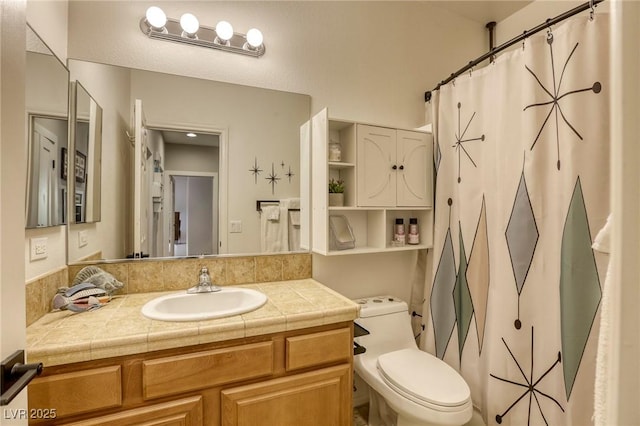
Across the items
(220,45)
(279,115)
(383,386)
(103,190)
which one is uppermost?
(220,45)

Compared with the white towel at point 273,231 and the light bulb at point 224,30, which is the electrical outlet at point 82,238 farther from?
the light bulb at point 224,30

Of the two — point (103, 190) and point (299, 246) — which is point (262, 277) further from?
point (103, 190)

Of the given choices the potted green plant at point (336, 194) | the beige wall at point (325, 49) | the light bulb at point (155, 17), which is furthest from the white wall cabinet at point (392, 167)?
the light bulb at point (155, 17)

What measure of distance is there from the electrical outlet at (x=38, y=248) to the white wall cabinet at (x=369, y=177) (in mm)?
1188

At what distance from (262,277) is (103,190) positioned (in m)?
0.89

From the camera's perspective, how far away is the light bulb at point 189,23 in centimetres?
151

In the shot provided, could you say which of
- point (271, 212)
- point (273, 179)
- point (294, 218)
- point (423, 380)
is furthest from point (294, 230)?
point (423, 380)

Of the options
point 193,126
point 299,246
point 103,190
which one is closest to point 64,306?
point 103,190

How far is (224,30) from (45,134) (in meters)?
0.94

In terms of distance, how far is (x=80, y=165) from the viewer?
1.38 meters

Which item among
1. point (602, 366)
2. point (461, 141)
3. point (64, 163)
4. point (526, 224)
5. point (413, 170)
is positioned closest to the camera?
point (602, 366)

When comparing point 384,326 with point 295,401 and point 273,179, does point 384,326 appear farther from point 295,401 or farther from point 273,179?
point 273,179

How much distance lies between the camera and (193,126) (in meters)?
1.58

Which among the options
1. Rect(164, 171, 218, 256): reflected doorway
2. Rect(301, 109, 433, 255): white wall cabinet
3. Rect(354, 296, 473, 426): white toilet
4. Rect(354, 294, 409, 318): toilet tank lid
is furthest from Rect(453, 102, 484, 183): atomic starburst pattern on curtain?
Rect(164, 171, 218, 256): reflected doorway
